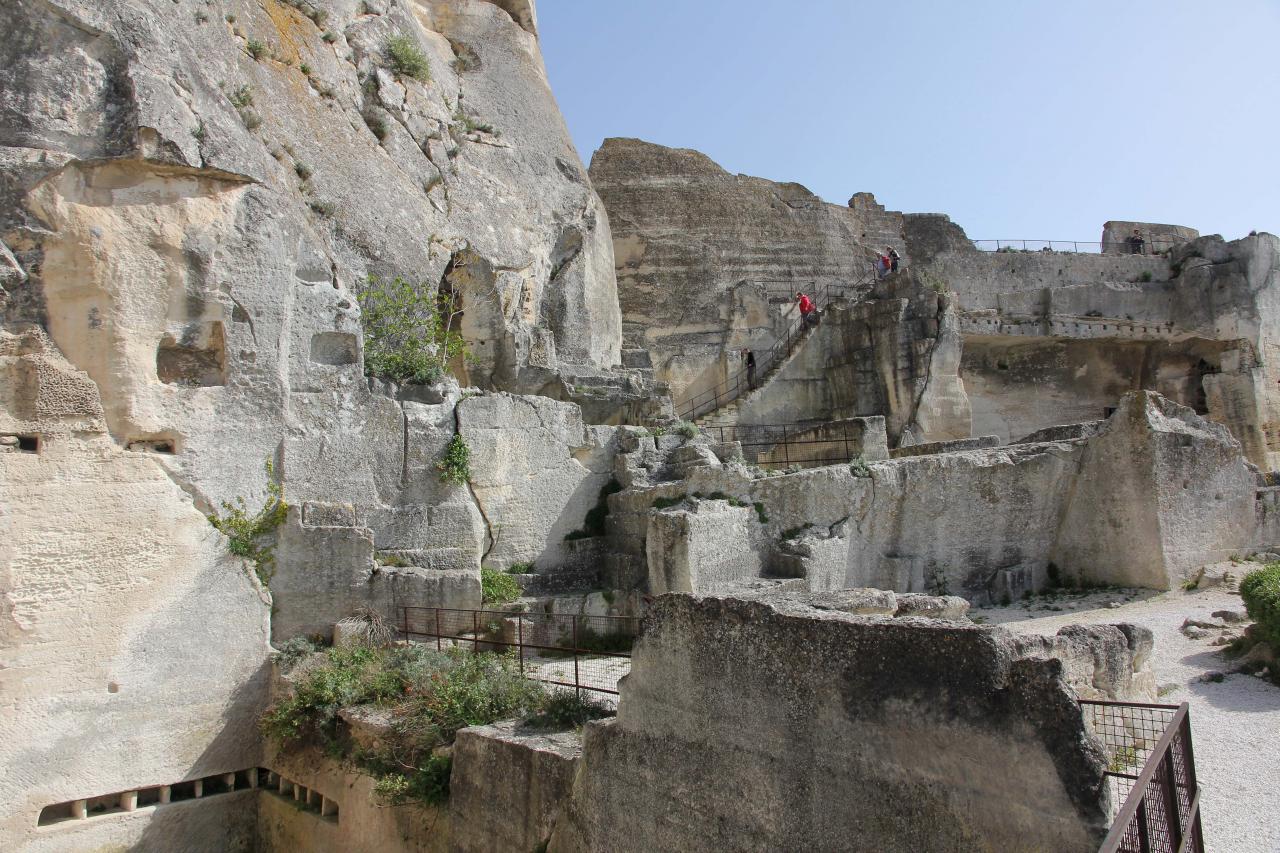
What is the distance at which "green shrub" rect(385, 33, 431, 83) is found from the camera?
15.1 m

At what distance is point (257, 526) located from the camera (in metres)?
→ 9.21

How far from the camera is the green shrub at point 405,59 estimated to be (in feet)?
49.6

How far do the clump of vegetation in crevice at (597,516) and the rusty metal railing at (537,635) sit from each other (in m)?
1.57

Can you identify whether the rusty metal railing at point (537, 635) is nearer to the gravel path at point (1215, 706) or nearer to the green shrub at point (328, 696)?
the green shrub at point (328, 696)

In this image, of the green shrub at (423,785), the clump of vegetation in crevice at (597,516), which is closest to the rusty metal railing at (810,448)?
the clump of vegetation in crevice at (597,516)

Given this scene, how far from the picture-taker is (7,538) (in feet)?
25.4

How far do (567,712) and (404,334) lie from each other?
239 inches

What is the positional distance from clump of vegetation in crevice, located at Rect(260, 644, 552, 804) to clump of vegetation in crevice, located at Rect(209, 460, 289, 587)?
45.5 inches

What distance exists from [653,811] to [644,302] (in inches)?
717

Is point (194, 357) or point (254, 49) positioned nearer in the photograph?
point (194, 357)

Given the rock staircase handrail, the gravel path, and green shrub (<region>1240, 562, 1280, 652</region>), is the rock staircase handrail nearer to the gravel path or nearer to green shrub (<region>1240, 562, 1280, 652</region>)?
the gravel path

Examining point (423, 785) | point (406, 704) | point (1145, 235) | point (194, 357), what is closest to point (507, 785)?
point (423, 785)

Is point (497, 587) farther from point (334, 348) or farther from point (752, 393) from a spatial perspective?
point (752, 393)

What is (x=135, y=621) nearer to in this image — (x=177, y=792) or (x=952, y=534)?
(x=177, y=792)
